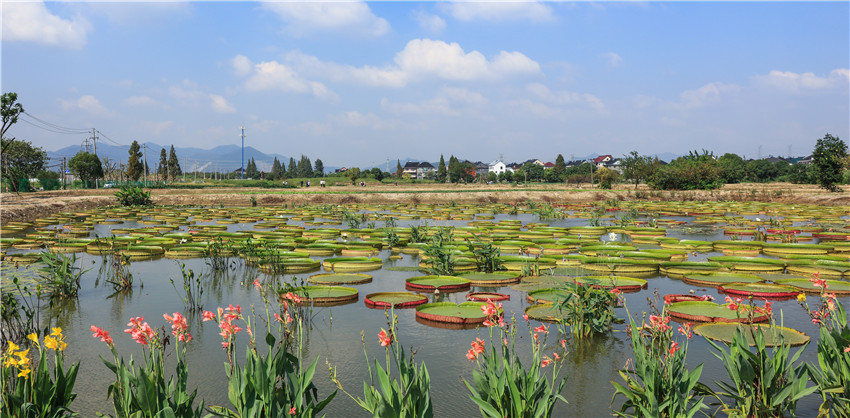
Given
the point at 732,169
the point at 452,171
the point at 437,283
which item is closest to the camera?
the point at 437,283

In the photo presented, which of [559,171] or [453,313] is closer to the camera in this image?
[453,313]

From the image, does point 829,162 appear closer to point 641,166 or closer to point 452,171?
point 641,166

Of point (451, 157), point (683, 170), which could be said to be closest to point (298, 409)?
point (683, 170)

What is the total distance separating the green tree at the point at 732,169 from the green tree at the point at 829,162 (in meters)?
24.0

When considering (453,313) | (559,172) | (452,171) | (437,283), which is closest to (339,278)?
(437,283)

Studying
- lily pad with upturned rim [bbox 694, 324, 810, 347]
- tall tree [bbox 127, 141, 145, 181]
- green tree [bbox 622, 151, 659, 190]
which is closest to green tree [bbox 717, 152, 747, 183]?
green tree [bbox 622, 151, 659, 190]

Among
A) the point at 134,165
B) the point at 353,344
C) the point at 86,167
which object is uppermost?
the point at 134,165

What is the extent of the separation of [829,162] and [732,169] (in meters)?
38.3

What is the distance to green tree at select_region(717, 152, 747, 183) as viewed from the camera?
77.6 metres

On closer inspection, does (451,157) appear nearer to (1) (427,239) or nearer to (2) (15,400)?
(1) (427,239)

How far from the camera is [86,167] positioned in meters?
64.7

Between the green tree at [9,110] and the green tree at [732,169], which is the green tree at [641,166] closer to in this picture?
the green tree at [732,169]

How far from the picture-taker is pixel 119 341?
7.35 meters

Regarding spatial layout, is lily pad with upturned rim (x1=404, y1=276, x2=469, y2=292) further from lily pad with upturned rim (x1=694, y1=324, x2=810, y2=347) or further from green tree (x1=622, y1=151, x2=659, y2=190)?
green tree (x1=622, y1=151, x2=659, y2=190)
